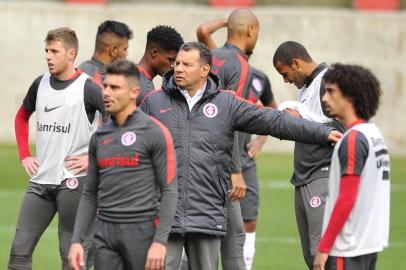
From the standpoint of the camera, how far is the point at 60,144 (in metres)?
10.2

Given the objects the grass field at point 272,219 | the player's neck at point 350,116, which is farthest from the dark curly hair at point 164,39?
the grass field at point 272,219

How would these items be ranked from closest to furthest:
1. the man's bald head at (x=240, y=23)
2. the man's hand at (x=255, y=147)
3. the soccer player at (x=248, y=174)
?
the man's bald head at (x=240, y=23), the soccer player at (x=248, y=174), the man's hand at (x=255, y=147)

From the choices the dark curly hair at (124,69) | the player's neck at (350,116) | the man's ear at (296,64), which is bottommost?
the player's neck at (350,116)

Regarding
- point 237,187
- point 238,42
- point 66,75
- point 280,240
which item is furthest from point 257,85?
point 66,75

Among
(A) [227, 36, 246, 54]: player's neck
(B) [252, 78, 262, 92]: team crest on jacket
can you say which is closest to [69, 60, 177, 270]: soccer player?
(A) [227, 36, 246, 54]: player's neck

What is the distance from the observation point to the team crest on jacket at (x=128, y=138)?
27.8 ft

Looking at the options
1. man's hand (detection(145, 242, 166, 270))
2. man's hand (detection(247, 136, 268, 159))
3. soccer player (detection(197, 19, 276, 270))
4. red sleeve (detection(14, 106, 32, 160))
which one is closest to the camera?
man's hand (detection(145, 242, 166, 270))

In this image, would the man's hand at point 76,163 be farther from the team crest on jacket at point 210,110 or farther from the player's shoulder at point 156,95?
the team crest on jacket at point 210,110

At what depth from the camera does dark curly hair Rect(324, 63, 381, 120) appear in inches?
325

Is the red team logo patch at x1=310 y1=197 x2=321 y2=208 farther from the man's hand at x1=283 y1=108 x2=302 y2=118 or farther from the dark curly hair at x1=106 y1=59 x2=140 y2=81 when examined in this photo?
the dark curly hair at x1=106 y1=59 x2=140 y2=81

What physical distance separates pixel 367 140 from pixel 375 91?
370mm

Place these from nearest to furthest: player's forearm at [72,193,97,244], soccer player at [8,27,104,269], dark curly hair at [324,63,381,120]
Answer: dark curly hair at [324,63,381,120]
player's forearm at [72,193,97,244]
soccer player at [8,27,104,269]

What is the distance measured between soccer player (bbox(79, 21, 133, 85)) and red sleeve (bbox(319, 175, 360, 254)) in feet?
13.4

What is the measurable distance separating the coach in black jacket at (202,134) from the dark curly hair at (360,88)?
1105 mm
